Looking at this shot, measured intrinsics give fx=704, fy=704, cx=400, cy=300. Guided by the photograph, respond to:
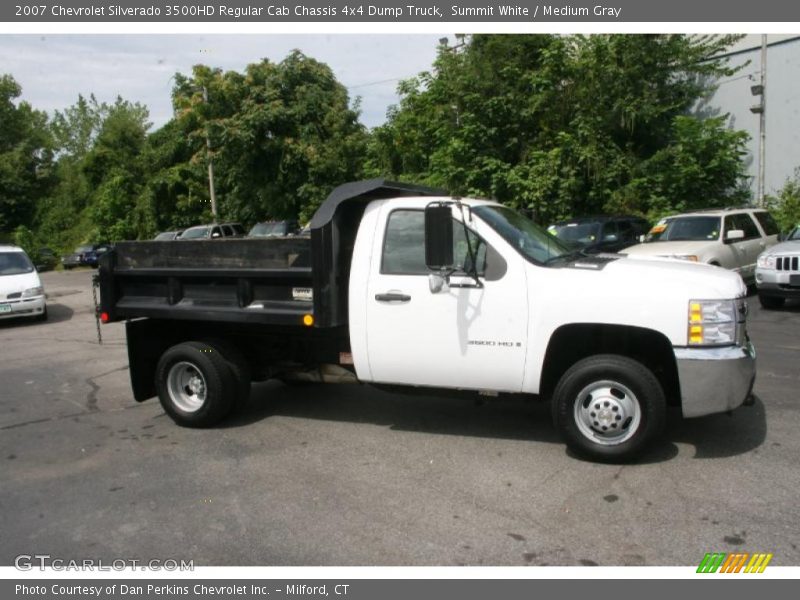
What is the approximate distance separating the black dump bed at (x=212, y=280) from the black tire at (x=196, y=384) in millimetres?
369

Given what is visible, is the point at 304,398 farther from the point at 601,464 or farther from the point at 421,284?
the point at 601,464

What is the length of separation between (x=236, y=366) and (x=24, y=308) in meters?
9.96

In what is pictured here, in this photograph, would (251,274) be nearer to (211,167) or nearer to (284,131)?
(284,131)

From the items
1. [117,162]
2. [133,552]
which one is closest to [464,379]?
[133,552]

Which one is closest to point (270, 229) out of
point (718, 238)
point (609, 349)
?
point (718, 238)

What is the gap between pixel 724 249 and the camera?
12.9 m

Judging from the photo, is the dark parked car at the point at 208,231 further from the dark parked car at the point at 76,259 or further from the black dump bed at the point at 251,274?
the black dump bed at the point at 251,274

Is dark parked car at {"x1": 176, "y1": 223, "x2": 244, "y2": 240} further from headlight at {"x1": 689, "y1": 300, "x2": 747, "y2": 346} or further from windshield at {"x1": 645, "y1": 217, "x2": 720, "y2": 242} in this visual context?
headlight at {"x1": 689, "y1": 300, "x2": 747, "y2": 346}

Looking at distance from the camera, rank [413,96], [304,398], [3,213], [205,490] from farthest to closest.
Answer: [3,213], [413,96], [304,398], [205,490]

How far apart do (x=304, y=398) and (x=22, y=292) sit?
9.59m

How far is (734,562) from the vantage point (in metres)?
3.79

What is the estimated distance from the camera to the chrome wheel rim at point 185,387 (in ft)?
21.5

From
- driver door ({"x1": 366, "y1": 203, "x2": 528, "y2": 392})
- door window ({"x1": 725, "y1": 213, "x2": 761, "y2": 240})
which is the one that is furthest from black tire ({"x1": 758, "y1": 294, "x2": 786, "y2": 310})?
driver door ({"x1": 366, "y1": 203, "x2": 528, "y2": 392})

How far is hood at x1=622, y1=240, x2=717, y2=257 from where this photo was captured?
12.3m
